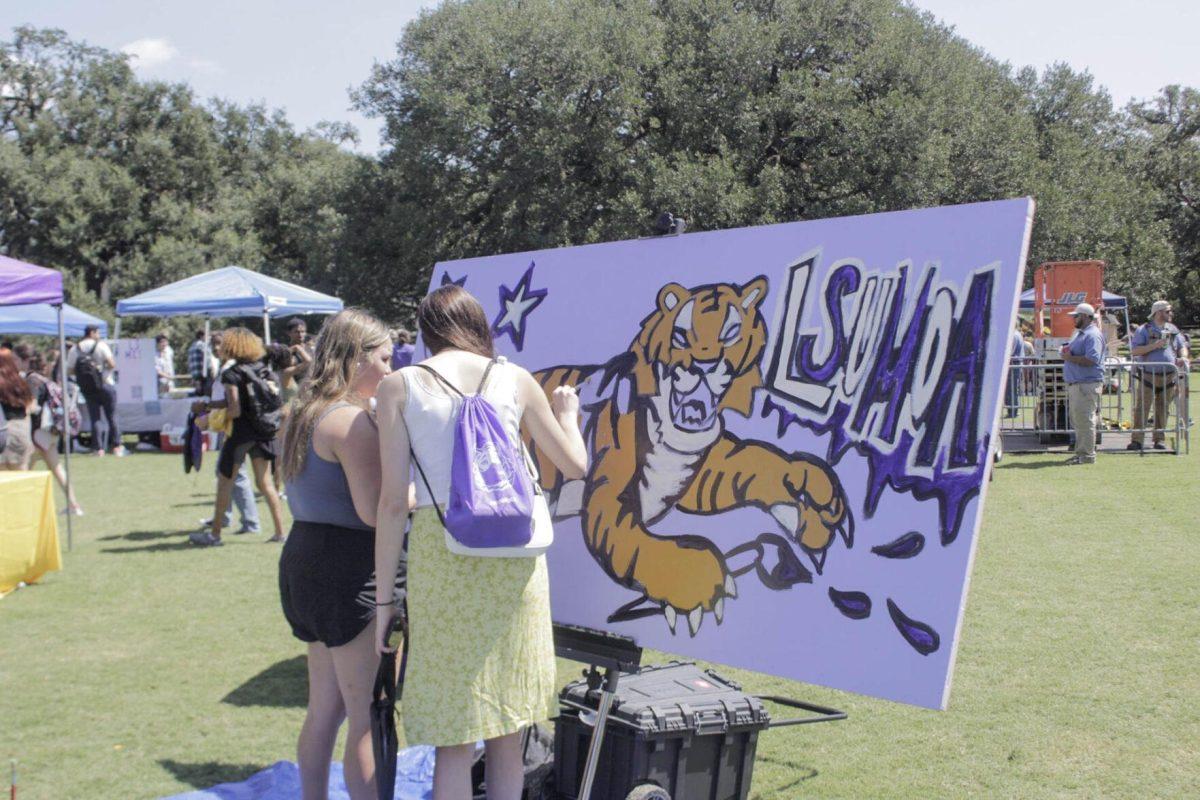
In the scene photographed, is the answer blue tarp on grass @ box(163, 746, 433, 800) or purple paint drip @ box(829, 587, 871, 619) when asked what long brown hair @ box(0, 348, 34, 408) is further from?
purple paint drip @ box(829, 587, 871, 619)

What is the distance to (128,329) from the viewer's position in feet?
117

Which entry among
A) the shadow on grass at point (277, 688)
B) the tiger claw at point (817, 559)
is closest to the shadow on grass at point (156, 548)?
the shadow on grass at point (277, 688)

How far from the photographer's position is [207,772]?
4.21 meters

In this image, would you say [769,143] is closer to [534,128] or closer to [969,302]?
[534,128]

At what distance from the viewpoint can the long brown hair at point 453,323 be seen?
9.52 ft

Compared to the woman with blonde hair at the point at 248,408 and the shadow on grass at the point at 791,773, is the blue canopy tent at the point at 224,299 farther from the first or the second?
the shadow on grass at the point at 791,773

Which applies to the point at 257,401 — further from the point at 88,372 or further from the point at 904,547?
the point at 88,372

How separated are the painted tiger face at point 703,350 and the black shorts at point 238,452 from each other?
5353mm

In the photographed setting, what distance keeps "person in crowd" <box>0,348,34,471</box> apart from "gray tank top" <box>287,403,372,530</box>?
262 inches

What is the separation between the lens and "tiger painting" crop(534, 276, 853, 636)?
10.4ft

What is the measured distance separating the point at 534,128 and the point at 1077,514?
19.9 metres

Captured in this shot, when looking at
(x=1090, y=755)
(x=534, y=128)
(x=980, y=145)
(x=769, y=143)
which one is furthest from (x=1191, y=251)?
(x=1090, y=755)

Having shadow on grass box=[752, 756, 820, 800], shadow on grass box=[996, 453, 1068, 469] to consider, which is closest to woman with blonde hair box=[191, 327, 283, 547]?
shadow on grass box=[752, 756, 820, 800]

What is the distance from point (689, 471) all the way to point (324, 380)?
1.25 meters
